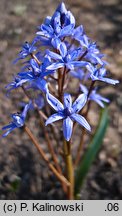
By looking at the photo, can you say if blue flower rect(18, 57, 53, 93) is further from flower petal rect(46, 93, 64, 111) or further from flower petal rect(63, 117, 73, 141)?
flower petal rect(63, 117, 73, 141)

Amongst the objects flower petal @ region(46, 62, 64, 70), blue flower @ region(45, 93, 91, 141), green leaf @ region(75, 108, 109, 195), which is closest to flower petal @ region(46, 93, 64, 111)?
blue flower @ region(45, 93, 91, 141)

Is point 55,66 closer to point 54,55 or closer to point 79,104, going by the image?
point 54,55

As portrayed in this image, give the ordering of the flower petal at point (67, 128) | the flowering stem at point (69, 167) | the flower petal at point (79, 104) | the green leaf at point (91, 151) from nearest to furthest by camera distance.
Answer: the flower petal at point (67, 128)
the flower petal at point (79, 104)
the flowering stem at point (69, 167)
the green leaf at point (91, 151)

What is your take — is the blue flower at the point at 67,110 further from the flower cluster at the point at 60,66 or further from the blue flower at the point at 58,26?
the blue flower at the point at 58,26

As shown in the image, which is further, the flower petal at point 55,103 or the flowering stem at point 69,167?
the flowering stem at point 69,167

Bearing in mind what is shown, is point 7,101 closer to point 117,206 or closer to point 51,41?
point 117,206

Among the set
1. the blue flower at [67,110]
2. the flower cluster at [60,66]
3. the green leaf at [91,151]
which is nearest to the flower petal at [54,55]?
the flower cluster at [60,66]

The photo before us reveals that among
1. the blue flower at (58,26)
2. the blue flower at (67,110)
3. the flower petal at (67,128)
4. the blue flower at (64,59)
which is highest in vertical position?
the blue flower at (58,26)

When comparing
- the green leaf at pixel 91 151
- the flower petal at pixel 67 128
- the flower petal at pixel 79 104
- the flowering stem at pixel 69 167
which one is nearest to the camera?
the flower petal at pixel 67 128
